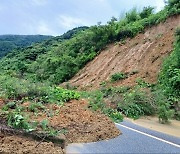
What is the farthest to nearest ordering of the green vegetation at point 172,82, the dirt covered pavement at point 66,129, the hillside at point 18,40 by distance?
1. the hillside at point 18,40
2. the green vegetation at point 172,82
3. the dirt covered pavement at point 66,129

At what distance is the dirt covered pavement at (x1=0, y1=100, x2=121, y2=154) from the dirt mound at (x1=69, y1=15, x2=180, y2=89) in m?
12.8

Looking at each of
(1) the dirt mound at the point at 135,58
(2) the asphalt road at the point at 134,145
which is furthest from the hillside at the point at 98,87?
(2) the asphalt road at the point at 134,145

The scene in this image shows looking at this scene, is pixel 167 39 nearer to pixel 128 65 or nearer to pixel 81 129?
pixel 128 65

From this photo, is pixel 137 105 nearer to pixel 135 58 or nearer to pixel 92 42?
pixel 135 58

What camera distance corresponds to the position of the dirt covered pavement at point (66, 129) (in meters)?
7.45

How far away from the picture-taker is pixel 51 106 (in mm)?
12477

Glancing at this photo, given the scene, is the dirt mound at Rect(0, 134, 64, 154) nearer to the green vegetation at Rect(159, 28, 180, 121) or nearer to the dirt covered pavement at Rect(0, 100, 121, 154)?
the dirt covered pavement at Rect(0, 100, 121, 154)

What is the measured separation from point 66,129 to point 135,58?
68.4ft

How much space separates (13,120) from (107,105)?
7876 mm

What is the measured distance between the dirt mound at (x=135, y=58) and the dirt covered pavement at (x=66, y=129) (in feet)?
42.1

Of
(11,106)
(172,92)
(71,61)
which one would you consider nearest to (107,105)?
(172,92)

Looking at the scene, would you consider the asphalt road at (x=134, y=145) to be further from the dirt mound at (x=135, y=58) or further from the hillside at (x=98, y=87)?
the dirt mound at (x=135, y=58)

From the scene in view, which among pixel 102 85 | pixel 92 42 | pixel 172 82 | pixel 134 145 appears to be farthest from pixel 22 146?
pixel 92 42

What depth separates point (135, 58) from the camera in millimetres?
29953
